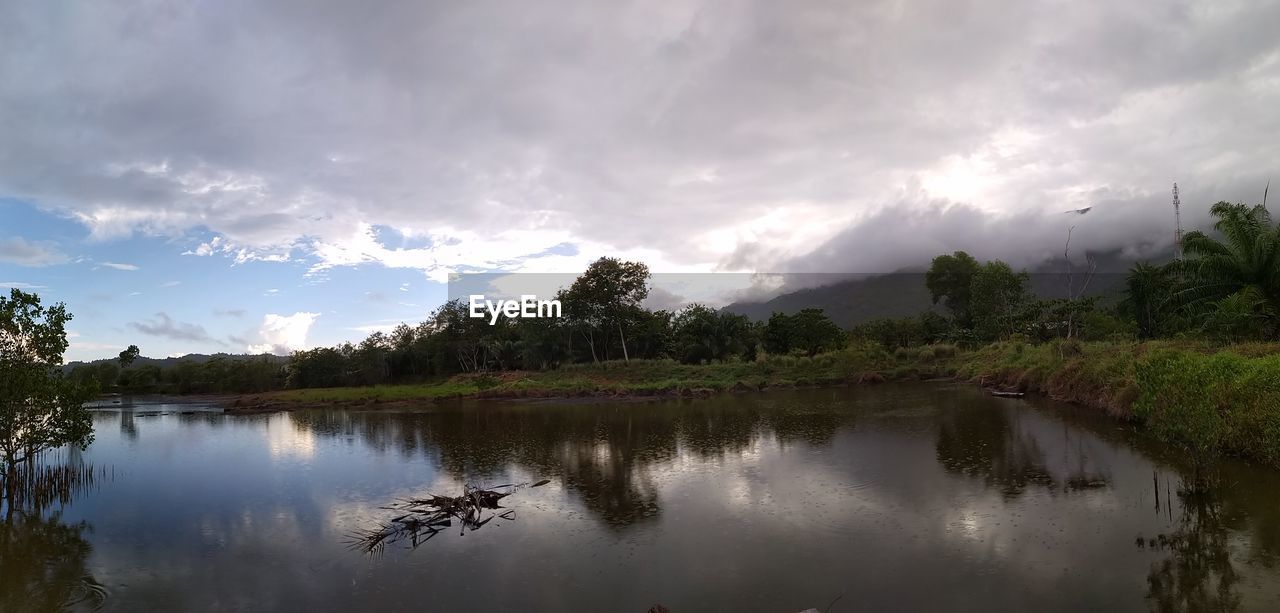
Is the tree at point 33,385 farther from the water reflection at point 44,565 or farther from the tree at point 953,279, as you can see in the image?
the tree at point 953,279

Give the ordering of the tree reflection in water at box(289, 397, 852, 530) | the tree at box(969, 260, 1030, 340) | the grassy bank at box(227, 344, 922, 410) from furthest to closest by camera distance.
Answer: the tree at box(969, 260, 1030, 340) < the grassy bank at box(227, 344, 922, 410) < the tree reflection in water at box(289, 397, 852, 530)

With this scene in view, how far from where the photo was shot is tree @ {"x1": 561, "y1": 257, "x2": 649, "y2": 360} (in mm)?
51031

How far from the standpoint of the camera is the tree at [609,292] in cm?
5103

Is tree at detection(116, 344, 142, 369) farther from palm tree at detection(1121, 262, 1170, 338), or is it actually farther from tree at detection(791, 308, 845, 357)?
palm tree at detection(1121, 262, 1170, 338)

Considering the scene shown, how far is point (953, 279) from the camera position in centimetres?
6481

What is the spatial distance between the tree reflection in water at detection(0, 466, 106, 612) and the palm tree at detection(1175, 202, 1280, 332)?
1121 inches

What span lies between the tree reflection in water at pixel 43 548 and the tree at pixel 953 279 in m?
66.0

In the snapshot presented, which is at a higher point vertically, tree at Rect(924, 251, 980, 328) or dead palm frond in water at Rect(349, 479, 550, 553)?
tree at Rect(924, 251, 980, 328)

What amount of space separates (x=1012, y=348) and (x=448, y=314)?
4985 cm

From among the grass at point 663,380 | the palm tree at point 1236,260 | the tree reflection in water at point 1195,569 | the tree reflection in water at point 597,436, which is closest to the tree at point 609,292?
the grass at point 663,380

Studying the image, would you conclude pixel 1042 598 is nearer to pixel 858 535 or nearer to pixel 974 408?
pixel 858 535

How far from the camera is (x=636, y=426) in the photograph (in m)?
23.5

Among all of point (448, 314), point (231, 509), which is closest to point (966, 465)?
point (231, 509)

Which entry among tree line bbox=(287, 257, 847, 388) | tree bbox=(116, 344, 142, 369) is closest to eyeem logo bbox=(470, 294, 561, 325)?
tree line bbox=(287, 257, 847, 388)
